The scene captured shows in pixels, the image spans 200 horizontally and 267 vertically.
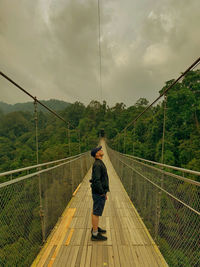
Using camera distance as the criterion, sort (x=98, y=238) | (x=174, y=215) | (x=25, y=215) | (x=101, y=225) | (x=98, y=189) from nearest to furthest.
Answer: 1. (x=25, y=215)
2. (x=174, y=215)
3. (x=98, y=189)
4. (x=98, y=238)
5. (x=101, y=225)

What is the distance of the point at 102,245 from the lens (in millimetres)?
2262

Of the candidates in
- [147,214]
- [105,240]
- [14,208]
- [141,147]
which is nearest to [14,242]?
[14,208]

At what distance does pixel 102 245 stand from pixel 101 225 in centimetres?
61

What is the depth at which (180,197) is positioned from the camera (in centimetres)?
182

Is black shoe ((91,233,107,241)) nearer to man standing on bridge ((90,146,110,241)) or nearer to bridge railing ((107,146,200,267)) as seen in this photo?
man standing on bridge ((90,146,110,241))

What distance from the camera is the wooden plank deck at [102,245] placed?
77.1 inches

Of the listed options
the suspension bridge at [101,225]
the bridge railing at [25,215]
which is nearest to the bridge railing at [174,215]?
the suspension bridge at [101,225]

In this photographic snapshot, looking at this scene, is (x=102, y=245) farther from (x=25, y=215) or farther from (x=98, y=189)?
(x=25, y=215)

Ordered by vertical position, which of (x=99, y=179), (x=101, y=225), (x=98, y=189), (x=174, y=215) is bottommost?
(x=101, y=225)

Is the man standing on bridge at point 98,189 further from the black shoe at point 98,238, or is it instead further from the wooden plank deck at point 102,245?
the wooden plank deck at point 102,245

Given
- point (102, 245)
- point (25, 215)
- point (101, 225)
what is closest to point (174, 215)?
point (102, 245)

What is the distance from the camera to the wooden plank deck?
6.43ft

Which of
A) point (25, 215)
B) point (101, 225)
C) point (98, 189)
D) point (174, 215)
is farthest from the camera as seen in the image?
point (101, 225)

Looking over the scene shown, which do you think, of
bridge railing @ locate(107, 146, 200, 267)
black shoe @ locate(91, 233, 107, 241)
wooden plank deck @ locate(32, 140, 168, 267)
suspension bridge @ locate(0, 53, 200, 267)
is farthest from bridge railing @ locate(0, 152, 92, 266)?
bridge railing @ locate(107, 146, 200, 267)
